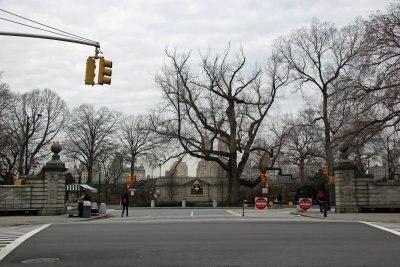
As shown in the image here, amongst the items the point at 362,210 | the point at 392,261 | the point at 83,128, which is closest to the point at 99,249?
the point at 392,261

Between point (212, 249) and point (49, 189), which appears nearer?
point (212, 249)

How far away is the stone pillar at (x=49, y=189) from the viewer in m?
26.7

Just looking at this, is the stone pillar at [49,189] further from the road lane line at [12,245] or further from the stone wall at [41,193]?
the road lane line at [12,245]

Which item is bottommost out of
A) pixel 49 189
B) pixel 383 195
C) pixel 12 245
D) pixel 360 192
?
pixel 12 245

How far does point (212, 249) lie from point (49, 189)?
1903 cm

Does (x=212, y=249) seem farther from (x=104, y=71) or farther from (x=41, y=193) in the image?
(x=41, y=193)

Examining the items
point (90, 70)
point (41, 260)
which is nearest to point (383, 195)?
point (90, 70)

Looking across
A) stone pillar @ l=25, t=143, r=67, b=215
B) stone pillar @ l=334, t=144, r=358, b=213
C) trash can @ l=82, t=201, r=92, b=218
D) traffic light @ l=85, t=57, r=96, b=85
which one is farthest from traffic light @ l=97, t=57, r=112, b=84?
stone pillar @ l=334, t=144, r=358, b=213

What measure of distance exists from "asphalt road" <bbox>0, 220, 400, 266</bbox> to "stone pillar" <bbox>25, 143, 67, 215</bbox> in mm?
12684

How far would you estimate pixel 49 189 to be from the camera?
2684 centimetres

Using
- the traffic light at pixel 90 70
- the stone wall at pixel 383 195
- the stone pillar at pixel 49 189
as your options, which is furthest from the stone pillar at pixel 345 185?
the traffic light at pixel 90 70

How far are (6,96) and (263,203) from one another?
27.7 meters

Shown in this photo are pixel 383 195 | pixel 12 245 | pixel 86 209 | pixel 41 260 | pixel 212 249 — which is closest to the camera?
pixel 41 260

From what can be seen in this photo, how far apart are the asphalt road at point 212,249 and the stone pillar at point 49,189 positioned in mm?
12684
